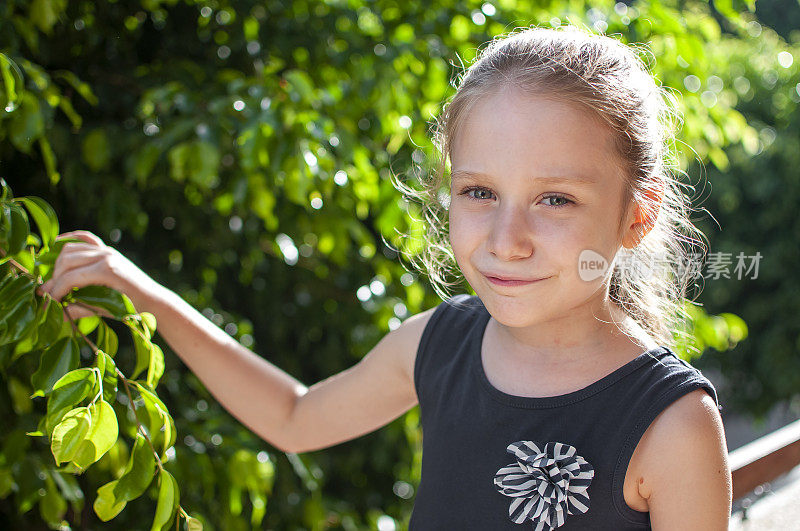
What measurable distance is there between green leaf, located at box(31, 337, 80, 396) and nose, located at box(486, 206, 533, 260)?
519mm

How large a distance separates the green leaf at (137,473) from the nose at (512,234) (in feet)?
1.58

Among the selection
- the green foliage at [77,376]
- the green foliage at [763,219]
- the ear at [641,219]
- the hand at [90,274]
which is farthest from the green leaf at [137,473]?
the green foliage at [763,219]

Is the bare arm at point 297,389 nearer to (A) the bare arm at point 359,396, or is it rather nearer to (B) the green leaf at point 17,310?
(A) the bare arm at point 359,396

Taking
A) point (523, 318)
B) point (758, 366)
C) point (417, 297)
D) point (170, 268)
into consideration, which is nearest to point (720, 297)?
point (758, 366)

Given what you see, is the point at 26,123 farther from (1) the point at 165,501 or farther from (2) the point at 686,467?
(2) the point at 686,467

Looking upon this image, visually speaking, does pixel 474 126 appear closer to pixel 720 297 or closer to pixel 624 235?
pixel 624 235

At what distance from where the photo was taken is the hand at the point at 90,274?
3.64 feet

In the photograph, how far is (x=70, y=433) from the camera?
803mm

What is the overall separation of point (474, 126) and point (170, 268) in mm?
1066

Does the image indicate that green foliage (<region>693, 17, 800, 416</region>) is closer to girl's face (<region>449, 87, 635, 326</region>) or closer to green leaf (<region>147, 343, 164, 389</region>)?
girl's face (<region>449, 87, 635, 326</region>)

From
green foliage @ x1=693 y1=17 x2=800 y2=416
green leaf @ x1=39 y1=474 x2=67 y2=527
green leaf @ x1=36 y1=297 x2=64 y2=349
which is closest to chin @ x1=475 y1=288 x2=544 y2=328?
green leaf @ x1=36 y1=297 x2=64 y2=349

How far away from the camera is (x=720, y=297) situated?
20.7ft

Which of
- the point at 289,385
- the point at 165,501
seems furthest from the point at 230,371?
the point at 165,501

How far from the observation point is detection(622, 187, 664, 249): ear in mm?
1128
